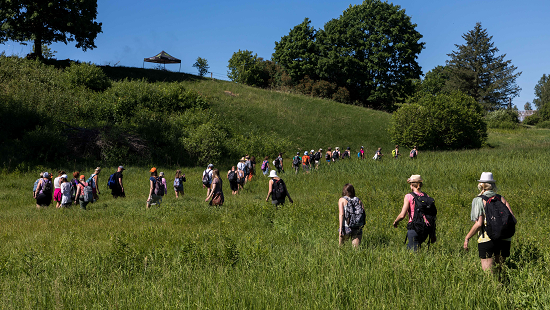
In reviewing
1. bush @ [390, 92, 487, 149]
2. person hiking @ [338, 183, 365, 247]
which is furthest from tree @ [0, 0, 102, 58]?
person hiking @ [338, 183, 365, 247]

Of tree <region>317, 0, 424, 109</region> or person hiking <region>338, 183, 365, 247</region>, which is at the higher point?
tree <region>317, 0, 424, 109</region>

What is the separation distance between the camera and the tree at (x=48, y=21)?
126ft

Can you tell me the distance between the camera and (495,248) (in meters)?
5.29

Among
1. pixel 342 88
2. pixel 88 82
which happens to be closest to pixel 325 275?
pixel 88 82

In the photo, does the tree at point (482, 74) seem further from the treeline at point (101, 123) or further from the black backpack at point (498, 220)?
the black backpack at point (498, 220)

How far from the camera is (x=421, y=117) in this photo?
3894 cm

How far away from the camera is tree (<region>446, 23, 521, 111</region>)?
7500 cm

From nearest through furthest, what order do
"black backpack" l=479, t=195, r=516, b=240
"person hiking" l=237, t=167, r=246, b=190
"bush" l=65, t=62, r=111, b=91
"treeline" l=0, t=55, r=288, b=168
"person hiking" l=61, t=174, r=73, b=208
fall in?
"black backpack" l=479, t=195, r=516, b=240 < "person hiking" l=61, t=174, r=73, b=208 < "person hiking" l=237, t=167, r=246, b=190 < "treeline" l=0, t=55, r=288, b=168 < "bush" l=65, t=62, r=111, b=91

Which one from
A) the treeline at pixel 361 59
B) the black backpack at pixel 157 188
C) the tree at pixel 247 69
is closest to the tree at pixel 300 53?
the treeline at pixel 361 59

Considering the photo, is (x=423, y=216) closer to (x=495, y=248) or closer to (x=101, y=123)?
(x=495, y=248)

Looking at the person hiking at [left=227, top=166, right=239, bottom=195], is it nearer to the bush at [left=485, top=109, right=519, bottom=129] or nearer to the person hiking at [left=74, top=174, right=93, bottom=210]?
the person hiking at [left=74, top=174, right=93, bottom=210]

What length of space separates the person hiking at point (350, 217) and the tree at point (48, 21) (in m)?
42.4

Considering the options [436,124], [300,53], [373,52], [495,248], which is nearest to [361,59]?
[373,52]

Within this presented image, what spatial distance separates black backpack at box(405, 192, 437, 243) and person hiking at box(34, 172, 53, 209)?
13670 mm
